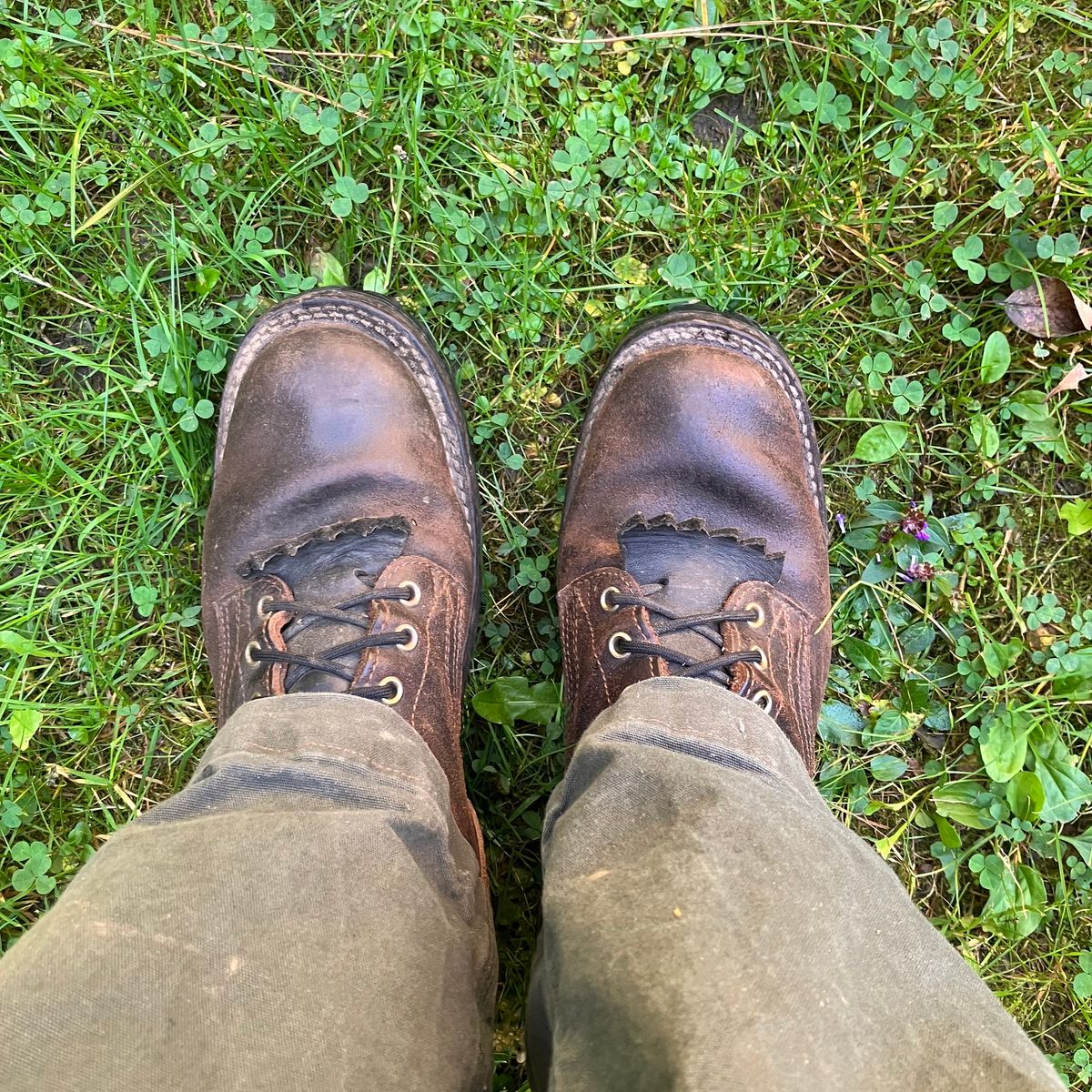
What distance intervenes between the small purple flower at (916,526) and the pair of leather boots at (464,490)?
0.20 meters

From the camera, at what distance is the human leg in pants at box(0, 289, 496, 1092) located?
1.05 m

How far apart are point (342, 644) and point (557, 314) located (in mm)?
894

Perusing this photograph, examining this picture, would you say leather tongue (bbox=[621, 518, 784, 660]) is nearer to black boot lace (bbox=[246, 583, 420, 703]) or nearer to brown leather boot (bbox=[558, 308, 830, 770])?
brown leather boot (bbox=[558, 308, 830, 770])

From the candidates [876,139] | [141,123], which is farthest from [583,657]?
[141,123]

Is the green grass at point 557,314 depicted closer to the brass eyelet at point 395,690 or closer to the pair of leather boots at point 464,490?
the pair of leather boots at point 464,490

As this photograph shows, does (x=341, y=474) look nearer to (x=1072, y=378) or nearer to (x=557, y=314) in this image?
(x=557, y=314)

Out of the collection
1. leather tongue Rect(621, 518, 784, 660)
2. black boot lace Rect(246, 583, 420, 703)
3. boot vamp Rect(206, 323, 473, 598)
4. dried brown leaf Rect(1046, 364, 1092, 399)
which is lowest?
black boot lace Rect(246, 583, 420, 703)

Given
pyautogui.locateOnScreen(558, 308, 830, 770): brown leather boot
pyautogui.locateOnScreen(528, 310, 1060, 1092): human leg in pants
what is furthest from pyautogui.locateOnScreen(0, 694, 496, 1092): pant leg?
pyautogui.locateOnScreen(558, 308, 830, 770): brown leather boot

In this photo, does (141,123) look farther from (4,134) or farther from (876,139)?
(876,139)

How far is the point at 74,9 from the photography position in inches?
77.5

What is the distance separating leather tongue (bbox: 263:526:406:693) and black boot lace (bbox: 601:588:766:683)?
19.7 inches

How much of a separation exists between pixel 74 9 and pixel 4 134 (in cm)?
33

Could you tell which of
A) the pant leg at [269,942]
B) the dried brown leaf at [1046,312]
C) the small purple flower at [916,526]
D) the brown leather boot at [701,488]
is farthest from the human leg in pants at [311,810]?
the dried brown leaf at [1046,312]

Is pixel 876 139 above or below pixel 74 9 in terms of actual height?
below
